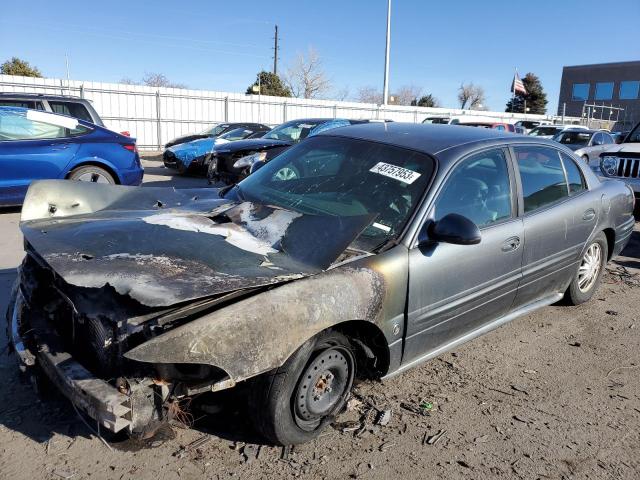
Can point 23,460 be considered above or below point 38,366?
below

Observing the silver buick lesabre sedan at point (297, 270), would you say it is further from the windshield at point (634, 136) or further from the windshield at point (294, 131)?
the windshield at point (294, 131)

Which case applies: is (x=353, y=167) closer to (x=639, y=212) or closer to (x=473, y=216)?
(x=473, y=216)

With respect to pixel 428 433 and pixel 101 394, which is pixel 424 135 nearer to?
pixel 428 433

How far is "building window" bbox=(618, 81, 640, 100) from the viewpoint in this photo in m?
56.0

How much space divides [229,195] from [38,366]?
5.56ft

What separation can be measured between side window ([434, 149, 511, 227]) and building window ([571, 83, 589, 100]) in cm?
6544

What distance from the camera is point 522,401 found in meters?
3.20

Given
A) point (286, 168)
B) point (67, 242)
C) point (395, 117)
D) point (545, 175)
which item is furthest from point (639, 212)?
point (395, 117)

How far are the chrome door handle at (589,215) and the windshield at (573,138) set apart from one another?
413 inches

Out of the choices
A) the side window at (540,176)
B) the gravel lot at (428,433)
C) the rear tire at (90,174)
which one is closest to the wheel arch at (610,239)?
the side window at (540,176)

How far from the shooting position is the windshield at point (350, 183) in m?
3.05

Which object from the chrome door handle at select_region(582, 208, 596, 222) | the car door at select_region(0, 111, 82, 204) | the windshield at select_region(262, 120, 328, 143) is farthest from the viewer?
the windshield at select_region(262, 120, 328, 143)

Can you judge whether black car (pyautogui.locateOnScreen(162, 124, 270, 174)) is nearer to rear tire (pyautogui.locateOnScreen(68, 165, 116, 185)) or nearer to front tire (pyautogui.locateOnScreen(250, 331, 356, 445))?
rear tire (pyautogui.locateOnScreen(68, 165, 116, 185))

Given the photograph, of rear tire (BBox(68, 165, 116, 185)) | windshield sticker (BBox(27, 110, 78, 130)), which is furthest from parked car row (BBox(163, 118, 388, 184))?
windshield sticker (BBox(27, 110, 78, 130))
